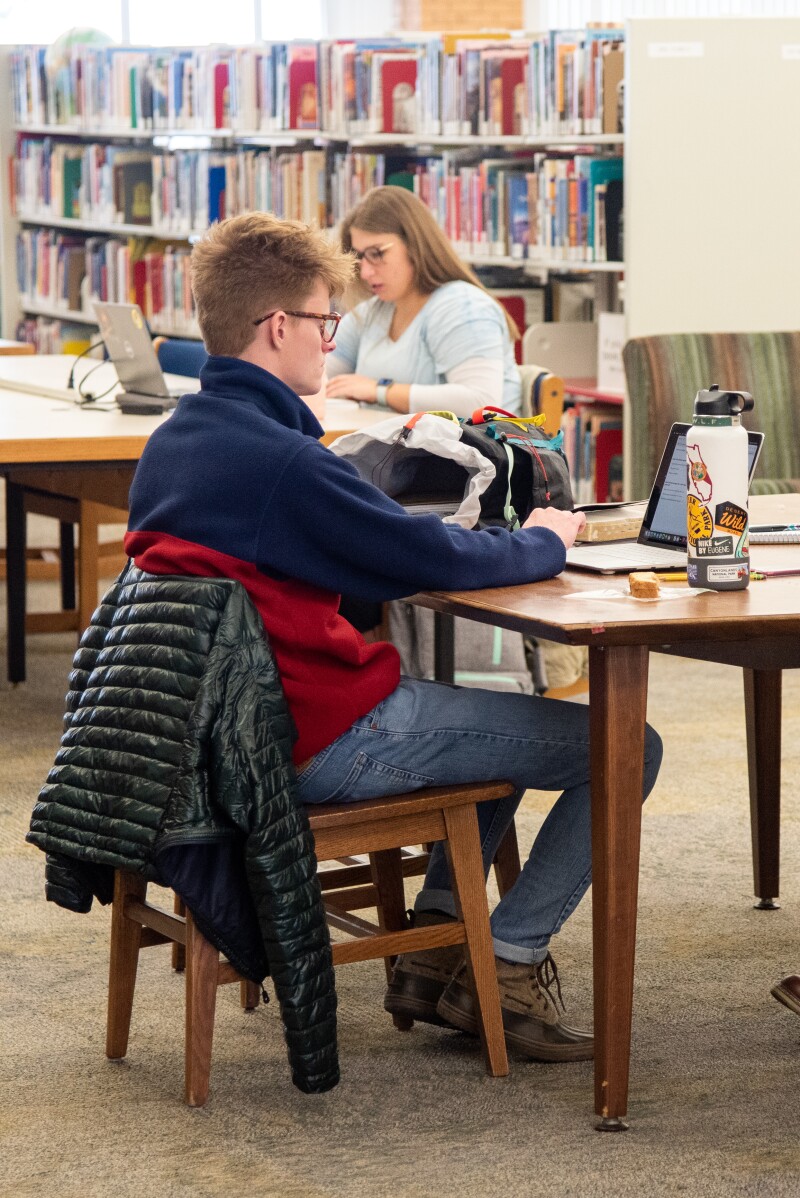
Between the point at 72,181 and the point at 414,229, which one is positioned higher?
the point at 72,181

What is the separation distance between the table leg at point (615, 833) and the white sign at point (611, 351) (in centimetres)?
332

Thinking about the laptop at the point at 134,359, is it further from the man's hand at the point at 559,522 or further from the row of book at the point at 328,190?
the man's hand at the point at 559,522

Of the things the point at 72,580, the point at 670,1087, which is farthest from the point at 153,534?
the point at 72,580

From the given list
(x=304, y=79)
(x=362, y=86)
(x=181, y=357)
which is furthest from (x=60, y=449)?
(x=304, y=79)

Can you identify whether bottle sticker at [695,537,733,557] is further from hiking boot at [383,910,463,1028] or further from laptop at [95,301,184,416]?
laptop at [95,301,184,416]

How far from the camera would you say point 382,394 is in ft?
13.6

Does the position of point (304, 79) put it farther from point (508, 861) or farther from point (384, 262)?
point (508, 861)

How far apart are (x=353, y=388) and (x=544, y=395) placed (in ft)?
1.52

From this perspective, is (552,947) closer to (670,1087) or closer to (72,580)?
(670,1087)

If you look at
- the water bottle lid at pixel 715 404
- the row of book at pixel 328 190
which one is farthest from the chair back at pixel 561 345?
the water bottle lid at pixel 715 404

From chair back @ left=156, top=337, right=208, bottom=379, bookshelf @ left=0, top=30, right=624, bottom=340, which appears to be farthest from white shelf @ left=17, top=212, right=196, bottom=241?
chair back @ left=156, top=337, right=208, bottom=379

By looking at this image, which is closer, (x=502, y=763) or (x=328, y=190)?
(x=502, y=763)

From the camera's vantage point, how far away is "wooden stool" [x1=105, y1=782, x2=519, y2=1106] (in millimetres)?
2074

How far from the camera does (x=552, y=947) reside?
8.93 feet
